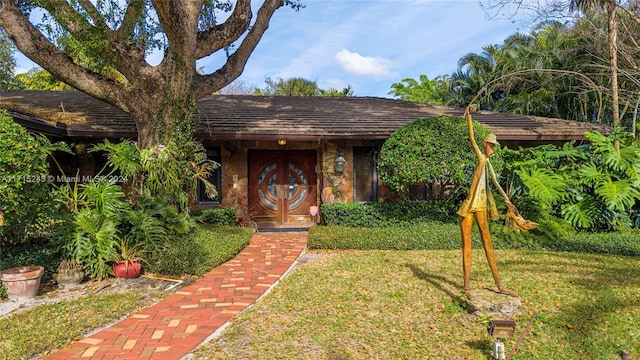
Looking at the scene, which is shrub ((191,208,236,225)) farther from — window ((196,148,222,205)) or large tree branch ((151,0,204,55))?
large tree branch ((151,0,204,55))

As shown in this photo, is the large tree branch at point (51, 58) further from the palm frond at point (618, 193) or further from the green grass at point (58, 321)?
the palm frond at point (618, 193)

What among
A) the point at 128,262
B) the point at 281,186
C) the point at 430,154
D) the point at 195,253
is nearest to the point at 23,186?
the point at 128,262

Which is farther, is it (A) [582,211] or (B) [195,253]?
(A) [582,211]

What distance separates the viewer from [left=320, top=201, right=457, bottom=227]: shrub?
900 centimetres

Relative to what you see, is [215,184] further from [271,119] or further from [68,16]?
[68,16]

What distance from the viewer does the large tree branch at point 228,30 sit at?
8164mm

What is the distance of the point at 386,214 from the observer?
30.1 ft

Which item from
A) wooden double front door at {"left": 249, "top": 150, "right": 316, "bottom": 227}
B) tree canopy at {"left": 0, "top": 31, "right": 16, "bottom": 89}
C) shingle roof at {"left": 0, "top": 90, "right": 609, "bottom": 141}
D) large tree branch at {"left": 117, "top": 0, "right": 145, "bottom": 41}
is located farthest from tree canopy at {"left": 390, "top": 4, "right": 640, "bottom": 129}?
tree canopy at {"left": 0, "top": 31, "right": 16, "bottom": 89}

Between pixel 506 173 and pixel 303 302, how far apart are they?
6204mm

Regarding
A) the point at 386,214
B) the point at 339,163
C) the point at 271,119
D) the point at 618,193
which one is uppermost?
the point at 271,119

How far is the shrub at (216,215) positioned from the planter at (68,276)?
384cm

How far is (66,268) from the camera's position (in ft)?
18.0

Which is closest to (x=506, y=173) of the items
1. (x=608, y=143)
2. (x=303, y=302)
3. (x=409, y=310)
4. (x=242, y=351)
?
(x=608, y=143)

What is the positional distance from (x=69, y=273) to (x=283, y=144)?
611 cm
